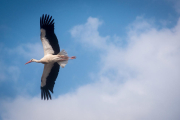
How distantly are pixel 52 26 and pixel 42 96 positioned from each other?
14.1 feet

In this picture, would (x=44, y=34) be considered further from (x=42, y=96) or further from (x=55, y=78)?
(x=42, y=96)

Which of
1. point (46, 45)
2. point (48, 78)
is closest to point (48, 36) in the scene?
point (46, 45)

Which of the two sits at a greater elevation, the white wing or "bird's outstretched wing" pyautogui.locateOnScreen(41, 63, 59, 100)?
the white wing

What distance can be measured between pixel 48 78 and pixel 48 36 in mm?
2685

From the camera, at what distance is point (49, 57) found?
11250mm

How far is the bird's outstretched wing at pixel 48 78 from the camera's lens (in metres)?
11.9

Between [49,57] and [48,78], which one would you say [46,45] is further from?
[48,78]

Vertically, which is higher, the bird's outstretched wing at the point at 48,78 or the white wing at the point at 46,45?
the white wing at the point at 46,45

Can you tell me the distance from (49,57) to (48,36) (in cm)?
120

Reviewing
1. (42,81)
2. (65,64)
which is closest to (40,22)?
(65,64)

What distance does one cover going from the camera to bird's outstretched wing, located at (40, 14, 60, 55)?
10781mm

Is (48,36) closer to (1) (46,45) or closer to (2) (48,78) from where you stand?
(1) (46,45)

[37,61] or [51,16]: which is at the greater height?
[51,16]

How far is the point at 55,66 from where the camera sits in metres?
11.9
